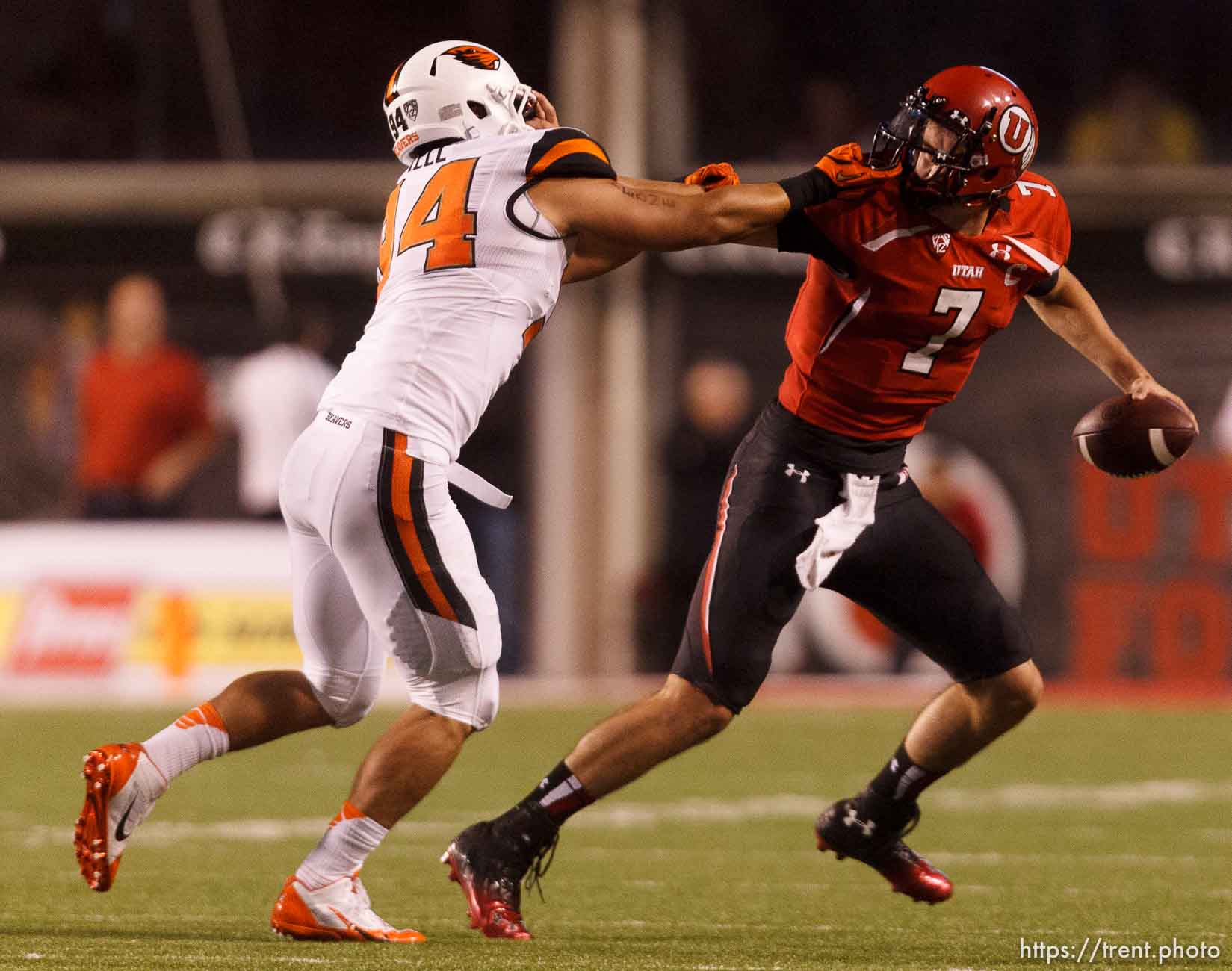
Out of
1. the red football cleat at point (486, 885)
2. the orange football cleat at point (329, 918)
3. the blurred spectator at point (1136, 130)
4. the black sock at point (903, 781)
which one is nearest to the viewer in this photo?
the orange football cleat at point (329, 918)

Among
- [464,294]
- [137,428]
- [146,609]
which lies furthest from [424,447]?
[137,428]

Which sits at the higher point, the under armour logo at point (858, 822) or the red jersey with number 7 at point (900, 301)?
the red jersey with number 7 at point (900, 301)

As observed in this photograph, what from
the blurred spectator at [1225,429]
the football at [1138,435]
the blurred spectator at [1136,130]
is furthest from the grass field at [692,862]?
the blurred spectator at [1136,130]

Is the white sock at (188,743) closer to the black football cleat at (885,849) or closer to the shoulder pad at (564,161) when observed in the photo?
the shoulder pad at (564,161)

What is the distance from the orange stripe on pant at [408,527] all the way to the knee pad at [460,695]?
0.16 m

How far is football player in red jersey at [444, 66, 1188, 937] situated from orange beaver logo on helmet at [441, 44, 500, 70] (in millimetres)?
689

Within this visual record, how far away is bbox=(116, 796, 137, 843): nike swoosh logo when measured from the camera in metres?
4.45

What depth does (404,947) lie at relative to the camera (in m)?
4.32

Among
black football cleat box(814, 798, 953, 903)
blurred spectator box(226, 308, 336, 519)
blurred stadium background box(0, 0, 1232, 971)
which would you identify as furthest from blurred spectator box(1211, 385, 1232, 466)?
black football cleat box(814, 798, 953, 903)

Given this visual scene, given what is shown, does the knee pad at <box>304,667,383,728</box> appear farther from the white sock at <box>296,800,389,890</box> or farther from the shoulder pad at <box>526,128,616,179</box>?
the shoulder pad at <box>526,128,616,179</box>

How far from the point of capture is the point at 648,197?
4.47 metres

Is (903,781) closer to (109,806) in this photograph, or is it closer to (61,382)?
(109,806)

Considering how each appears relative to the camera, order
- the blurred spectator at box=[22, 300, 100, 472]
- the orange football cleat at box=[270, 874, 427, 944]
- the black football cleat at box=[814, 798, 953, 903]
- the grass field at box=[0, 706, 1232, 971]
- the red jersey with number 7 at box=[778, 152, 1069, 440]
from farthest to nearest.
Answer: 1. the blurred spectator at box=[22, 300, 100, 472]
2. the black football cleat at box=[814, 798, 953, 903]
3. the red jersey with number 7 at box=[778, 152, 1069, 440]
4. the orange football cleat at box=[270, 874, 427, 944]
5. the grass field at box=[0, 706, 1232, 971]

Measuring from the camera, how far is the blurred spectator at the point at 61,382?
1398 cm
